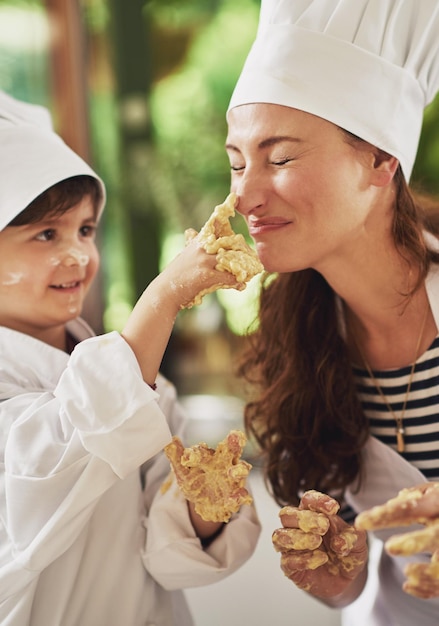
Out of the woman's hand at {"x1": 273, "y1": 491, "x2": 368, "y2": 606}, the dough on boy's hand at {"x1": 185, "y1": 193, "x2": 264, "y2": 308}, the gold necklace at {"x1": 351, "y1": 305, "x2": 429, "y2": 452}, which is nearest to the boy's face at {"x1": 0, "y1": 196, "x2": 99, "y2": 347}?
the dough on boy's hand at {"x1": 185, "y1": 193, "x2": 264, "y2": 308}

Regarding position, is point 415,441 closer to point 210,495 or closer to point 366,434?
point 366,434

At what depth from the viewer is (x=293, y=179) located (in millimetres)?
1048

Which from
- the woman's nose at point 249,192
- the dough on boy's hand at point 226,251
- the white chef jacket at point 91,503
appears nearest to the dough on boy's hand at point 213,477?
the white chef jacket at point 91,503

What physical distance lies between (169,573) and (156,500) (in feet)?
0.36

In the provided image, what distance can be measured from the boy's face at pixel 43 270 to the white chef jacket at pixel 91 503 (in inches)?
1.8

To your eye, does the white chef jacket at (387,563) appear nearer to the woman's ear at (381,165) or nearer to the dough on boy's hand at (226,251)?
the woman's ear at (381,165)

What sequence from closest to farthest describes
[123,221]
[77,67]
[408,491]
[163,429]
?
[408,491], [163,429], [77,67], [123,221]

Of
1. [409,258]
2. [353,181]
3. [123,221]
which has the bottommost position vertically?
[123,221]

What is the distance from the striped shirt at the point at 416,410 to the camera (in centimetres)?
125

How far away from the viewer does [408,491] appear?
79cm

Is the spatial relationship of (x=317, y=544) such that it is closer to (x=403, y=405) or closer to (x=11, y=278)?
(x=403, y=405)

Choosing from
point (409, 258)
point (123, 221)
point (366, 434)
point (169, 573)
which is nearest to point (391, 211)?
point (409, 258)

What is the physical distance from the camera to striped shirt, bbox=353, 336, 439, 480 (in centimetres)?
125

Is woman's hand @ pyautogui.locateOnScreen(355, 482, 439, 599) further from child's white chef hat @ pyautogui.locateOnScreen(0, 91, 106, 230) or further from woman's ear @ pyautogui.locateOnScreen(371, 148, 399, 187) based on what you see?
child's white chef hat @ pyautogui.locateOnScreen(0, 91, 106, 230)
